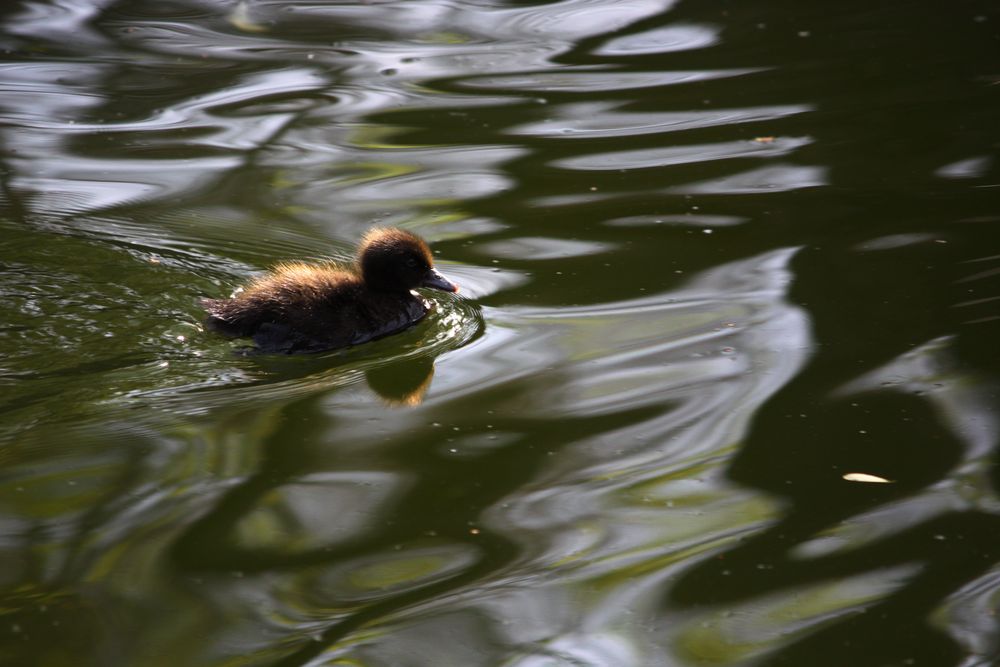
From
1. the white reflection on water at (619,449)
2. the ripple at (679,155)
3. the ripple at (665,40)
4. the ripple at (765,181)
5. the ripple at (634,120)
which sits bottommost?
the white reflection on water at (619,449)

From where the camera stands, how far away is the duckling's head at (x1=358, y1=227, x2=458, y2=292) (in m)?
5.18

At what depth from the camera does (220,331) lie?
4965mm

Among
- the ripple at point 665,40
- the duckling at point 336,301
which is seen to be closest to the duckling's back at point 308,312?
the duckling at point 336,301

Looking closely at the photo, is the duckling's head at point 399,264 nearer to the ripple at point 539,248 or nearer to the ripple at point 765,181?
the ripple at point 539,248

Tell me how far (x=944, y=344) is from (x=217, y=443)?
2.58m

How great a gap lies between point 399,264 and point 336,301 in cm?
30

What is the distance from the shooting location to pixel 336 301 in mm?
5098

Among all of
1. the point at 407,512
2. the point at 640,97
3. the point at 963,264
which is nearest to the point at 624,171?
the point at 640,97

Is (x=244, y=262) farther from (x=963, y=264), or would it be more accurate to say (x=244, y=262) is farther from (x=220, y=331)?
(x=963, y=264)

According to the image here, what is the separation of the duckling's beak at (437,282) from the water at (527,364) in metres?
0.13

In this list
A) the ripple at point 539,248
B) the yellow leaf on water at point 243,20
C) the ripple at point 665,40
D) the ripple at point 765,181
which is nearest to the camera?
the ripple at point 539,248

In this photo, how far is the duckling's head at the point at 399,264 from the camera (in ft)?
17.0

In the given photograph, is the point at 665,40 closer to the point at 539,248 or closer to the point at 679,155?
the point at 679,155

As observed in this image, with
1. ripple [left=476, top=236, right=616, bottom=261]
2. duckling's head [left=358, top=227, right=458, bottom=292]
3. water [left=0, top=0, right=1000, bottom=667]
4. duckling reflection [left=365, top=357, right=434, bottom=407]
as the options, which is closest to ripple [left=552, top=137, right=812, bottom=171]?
water [left=0, top=0, right=1000, bottom=667]
